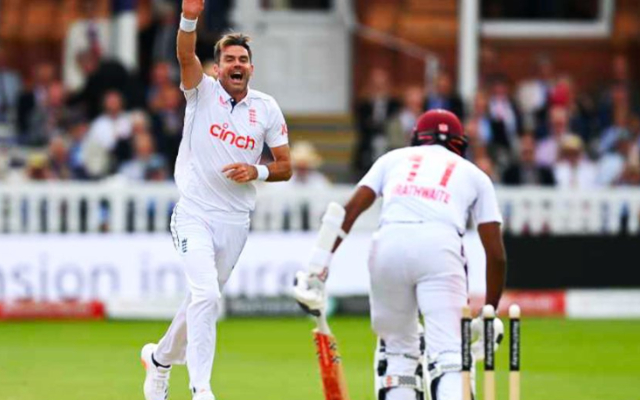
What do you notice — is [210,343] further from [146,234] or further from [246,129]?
[146,234]

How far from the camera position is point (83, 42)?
2111cm

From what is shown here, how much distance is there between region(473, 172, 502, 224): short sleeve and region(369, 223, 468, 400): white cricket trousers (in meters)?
0.16

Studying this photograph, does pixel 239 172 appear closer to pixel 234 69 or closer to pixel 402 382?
pixel 234 69

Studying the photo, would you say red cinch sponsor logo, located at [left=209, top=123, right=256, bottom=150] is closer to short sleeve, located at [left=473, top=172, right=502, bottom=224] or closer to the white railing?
short sleeve, located at [left=473, top=172, right=502, bottom=224]

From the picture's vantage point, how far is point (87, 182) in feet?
60.2

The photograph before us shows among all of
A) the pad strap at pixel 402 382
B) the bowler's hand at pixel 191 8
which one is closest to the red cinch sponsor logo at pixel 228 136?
the bowler's hand at pixel 191 8

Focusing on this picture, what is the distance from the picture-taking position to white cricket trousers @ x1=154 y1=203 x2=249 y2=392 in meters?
10.1

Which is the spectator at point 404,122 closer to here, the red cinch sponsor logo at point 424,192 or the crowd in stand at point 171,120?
the crowd in stand at point 171,120

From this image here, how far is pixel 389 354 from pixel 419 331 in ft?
0.67

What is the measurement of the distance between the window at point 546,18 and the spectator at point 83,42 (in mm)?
4929

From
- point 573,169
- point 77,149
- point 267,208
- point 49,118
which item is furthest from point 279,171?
point 49,118

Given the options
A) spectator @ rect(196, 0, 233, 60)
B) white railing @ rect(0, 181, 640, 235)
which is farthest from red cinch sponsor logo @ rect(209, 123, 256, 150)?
spectator @ rect(196, 0, 233, 60)

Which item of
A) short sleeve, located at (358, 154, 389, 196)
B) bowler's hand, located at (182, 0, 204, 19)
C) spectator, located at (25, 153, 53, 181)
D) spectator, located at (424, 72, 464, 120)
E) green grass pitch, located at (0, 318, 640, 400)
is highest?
bowler's hand, located at (182, 0, 204, 19)

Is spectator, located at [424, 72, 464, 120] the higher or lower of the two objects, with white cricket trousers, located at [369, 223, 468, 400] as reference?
lower
